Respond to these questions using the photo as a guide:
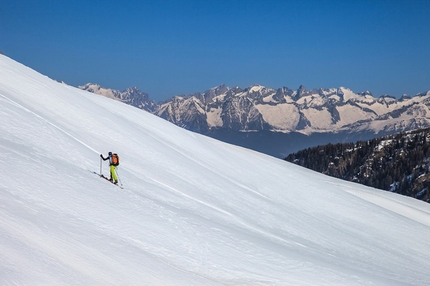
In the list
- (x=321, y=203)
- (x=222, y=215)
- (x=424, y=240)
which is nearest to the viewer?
A: (x=222, y=215)

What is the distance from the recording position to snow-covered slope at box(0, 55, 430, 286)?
15273 millimetres

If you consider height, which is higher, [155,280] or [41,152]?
[41,152]

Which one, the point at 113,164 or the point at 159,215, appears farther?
the point at 113,164

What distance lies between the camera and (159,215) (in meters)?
22.5

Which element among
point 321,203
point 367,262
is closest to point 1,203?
point 367,262

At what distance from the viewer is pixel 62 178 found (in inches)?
867

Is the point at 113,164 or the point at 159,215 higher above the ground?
the point at 113,164

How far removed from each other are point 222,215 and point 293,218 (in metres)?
7.79

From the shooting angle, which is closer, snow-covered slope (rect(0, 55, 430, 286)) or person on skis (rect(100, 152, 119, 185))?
snow-covered slope (rect(0, 55, 430, 286))

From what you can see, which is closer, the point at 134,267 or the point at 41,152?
the point at 134,267

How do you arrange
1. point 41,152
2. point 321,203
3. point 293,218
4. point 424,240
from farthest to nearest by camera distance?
point 321,203 < point 424,240 < point 293,218 < point 41,152

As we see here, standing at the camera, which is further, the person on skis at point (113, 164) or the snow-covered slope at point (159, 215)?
the person on skis at point (113, 164)

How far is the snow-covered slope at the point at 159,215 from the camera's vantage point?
1527cm

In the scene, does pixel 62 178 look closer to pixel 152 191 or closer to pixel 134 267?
pixel 152 191
